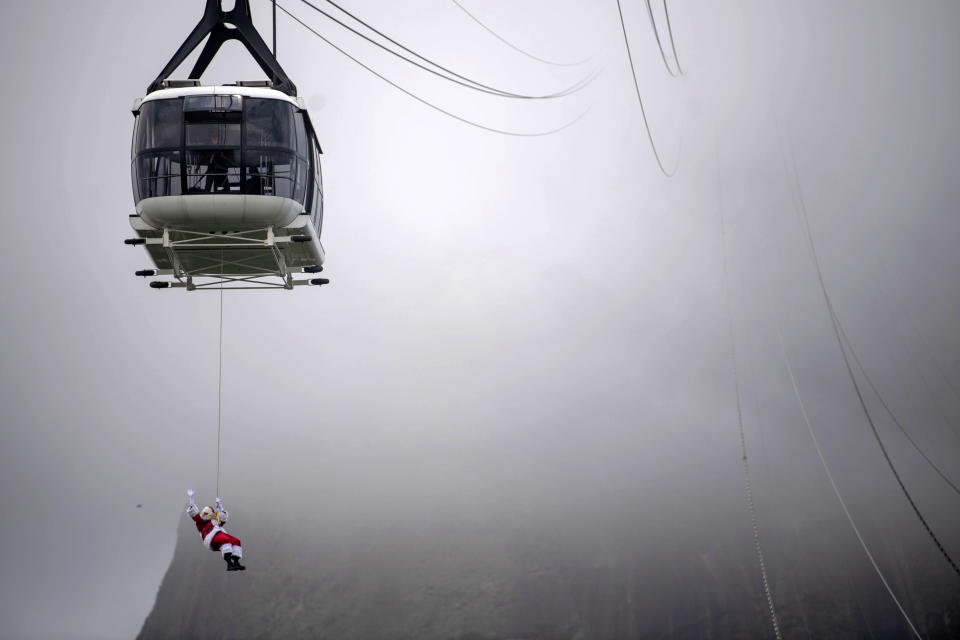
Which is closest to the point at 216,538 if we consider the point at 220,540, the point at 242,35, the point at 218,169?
the point at 220,540

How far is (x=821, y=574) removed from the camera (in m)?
179

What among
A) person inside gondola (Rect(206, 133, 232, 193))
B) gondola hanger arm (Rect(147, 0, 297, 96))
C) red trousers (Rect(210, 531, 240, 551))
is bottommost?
red trousers (Rect(210, 531, 240, 551))

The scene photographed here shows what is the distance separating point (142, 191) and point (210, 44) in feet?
12.1

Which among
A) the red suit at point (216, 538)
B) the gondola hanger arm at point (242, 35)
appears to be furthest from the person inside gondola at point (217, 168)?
the red suit at point (216, 538)

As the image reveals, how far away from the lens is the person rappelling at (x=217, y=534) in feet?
46.5

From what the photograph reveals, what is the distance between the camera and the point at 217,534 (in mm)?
14383

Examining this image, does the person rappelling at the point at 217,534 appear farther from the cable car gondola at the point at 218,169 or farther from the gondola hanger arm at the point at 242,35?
the gondola hanger arm at the point at 242,35

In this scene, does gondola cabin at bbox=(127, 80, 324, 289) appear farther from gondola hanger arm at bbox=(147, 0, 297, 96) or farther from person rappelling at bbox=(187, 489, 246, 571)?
person rappelling at bbox=(187, 489, 246, 571)

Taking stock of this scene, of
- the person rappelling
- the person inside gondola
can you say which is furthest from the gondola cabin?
the person rappelling

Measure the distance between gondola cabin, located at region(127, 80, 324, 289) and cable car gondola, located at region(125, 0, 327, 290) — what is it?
17 millimetres

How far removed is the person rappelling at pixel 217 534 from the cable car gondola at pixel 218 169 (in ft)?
13.3

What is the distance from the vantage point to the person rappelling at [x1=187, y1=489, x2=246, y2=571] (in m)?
→ 14.2

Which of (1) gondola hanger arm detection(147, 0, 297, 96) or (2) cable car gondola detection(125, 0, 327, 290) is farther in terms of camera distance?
(1) gondola hanger arm detection(147, 0, 297, 96)

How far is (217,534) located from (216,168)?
6.20 m
